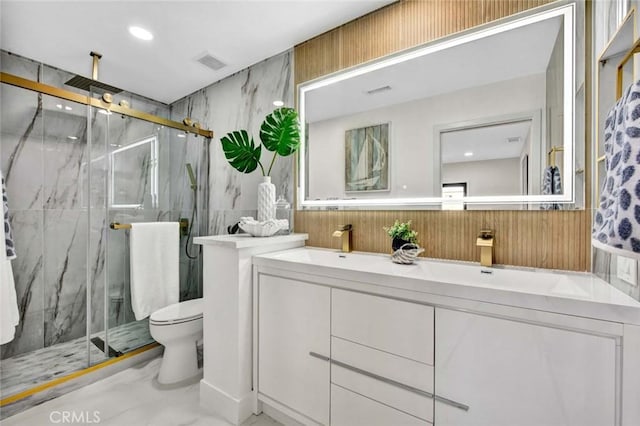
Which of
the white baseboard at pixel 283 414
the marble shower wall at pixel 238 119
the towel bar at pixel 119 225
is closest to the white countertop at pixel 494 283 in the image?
the white baseboard at pixel 283 414

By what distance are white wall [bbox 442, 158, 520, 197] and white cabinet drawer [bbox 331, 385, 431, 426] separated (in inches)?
42.2

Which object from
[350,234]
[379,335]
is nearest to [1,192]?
[350,234]

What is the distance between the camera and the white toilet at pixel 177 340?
72.5 inches

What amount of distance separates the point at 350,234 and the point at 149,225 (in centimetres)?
154

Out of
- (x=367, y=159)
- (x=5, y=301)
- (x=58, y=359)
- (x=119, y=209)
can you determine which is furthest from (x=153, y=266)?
(x=367, y=159)

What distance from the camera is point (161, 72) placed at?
2.50 metres

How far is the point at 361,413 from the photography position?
123 cm

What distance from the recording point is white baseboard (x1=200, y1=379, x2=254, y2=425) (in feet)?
5.05

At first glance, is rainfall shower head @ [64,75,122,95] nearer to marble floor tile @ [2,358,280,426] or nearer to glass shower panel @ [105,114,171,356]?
glass shower panel @ [105,114,171,356]

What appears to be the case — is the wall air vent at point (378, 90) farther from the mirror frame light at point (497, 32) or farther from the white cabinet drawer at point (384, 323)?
the white cabinet drawer at point (384, 323)

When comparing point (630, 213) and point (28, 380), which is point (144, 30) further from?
point (630, 213)

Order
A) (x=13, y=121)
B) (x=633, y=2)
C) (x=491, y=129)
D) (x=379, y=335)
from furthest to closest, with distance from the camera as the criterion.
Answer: (x=13, y=121) < (x=491, y=129) < (x=379, y=335) < (x=633, y=2)

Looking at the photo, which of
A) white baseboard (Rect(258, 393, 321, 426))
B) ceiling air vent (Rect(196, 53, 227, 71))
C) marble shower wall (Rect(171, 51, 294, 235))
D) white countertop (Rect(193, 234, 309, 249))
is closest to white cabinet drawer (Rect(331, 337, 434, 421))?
white baseboard (Rect(258, 393, 321, 426))
